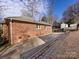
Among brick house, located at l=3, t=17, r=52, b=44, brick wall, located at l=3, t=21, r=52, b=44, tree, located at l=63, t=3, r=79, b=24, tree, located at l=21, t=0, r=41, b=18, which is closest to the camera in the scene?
brick house, located at l=3, t=17, r=52, b=44

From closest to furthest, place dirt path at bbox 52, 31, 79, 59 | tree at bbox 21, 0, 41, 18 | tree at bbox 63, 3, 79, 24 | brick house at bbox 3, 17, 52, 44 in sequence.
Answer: dirt path at bbox 52, 31, 79, 59, brick house at bbox 3, 17, 52, 44, tree at bbox 21, 0, 41, 18, tree at bbox 63, 3, 79, 24

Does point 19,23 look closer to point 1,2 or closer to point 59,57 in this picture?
point 1,2

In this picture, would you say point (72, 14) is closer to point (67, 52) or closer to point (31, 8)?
point (31, 8)

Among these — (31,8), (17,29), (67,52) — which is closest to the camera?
(67,52)

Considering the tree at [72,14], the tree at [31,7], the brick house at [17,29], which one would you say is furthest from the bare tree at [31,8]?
the tree at [72,14]

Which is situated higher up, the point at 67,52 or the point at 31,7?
the point at 31,7

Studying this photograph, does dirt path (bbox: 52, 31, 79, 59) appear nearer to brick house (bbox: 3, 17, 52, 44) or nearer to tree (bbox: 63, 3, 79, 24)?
brick house (bbox: 3, 17, 52, 44)

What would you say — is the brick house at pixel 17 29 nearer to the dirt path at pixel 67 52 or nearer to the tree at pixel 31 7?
the dirt path at pixel 67 52

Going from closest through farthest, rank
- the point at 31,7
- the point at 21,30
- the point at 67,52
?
the point at 67,52
the point at 21,30
the point at 31,7

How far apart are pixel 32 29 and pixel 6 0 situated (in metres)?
5.62

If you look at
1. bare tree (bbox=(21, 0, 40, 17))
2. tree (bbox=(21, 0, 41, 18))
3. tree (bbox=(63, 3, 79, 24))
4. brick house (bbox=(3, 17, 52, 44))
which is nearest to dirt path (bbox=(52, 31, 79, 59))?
brick house (bbox=(3, 17, 52, 44))

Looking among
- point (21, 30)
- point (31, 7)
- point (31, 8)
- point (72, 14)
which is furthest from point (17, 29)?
point (72, 14)

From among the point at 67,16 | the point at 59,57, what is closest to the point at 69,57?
the point at 59,57

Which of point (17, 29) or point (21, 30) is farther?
point (21, 30)
